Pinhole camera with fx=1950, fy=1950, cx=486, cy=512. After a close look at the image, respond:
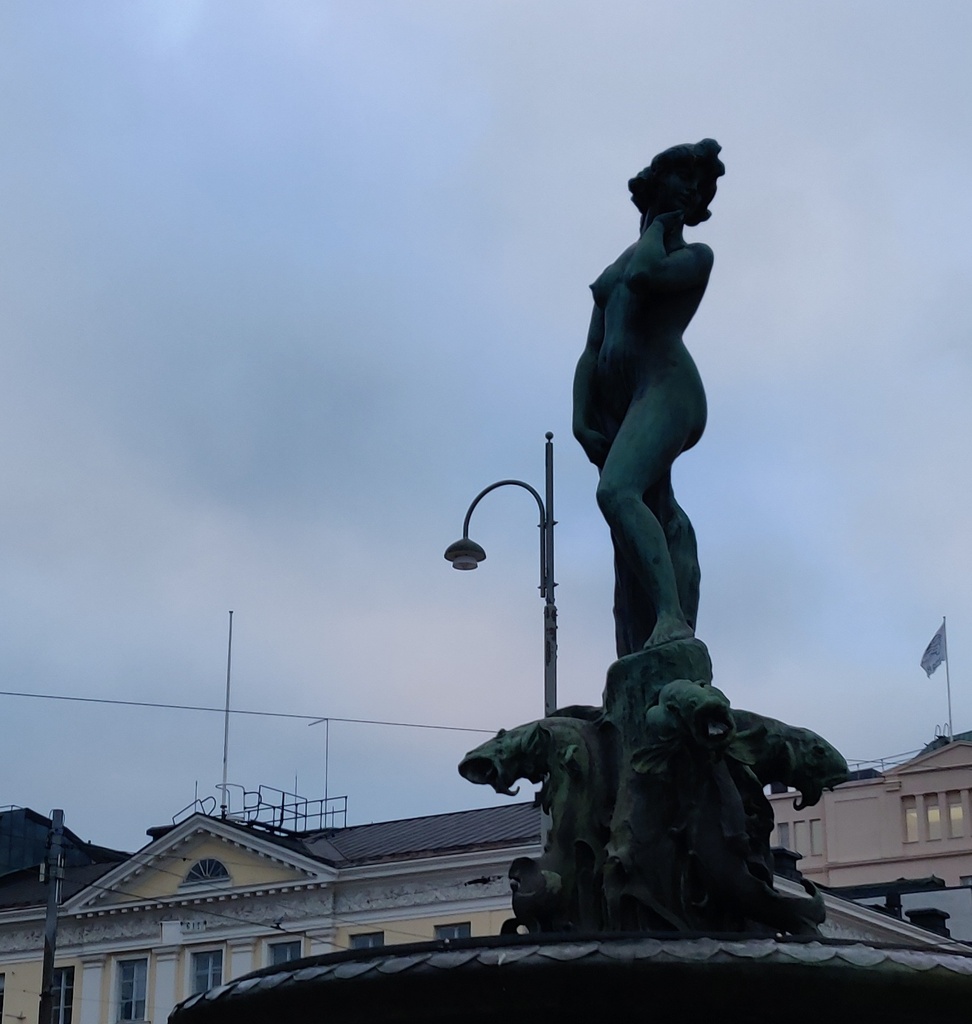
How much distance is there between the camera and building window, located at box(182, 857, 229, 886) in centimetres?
4345

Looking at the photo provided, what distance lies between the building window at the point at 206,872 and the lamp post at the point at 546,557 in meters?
21.7

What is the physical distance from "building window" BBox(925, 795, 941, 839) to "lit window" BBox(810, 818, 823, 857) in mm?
3898

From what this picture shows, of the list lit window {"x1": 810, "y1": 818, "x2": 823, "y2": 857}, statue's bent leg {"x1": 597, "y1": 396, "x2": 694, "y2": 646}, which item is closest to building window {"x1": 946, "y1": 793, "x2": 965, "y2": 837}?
lit window {"x1": 810, "y1": 818, "x2": 823, "y2": 857}

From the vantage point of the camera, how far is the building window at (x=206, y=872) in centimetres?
4345

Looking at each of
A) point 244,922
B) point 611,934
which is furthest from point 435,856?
point 611,934

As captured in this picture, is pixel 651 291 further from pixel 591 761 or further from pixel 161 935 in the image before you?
Answer: pixel 161 935

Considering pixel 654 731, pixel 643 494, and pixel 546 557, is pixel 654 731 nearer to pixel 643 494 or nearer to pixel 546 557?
pixel 643 494

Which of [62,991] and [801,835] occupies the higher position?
[801,835]

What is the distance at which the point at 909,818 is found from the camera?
68.0 metres

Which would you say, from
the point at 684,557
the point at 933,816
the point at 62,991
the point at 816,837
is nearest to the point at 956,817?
the point at 933,816

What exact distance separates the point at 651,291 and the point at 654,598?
1.48m

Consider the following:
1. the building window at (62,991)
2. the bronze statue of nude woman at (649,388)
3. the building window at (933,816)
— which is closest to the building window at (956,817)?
the building window at (933,816)

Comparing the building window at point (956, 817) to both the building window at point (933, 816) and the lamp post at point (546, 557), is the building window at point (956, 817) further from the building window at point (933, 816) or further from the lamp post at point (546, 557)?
the lamp post at point (546, 557)

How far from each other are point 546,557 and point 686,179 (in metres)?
12.1
